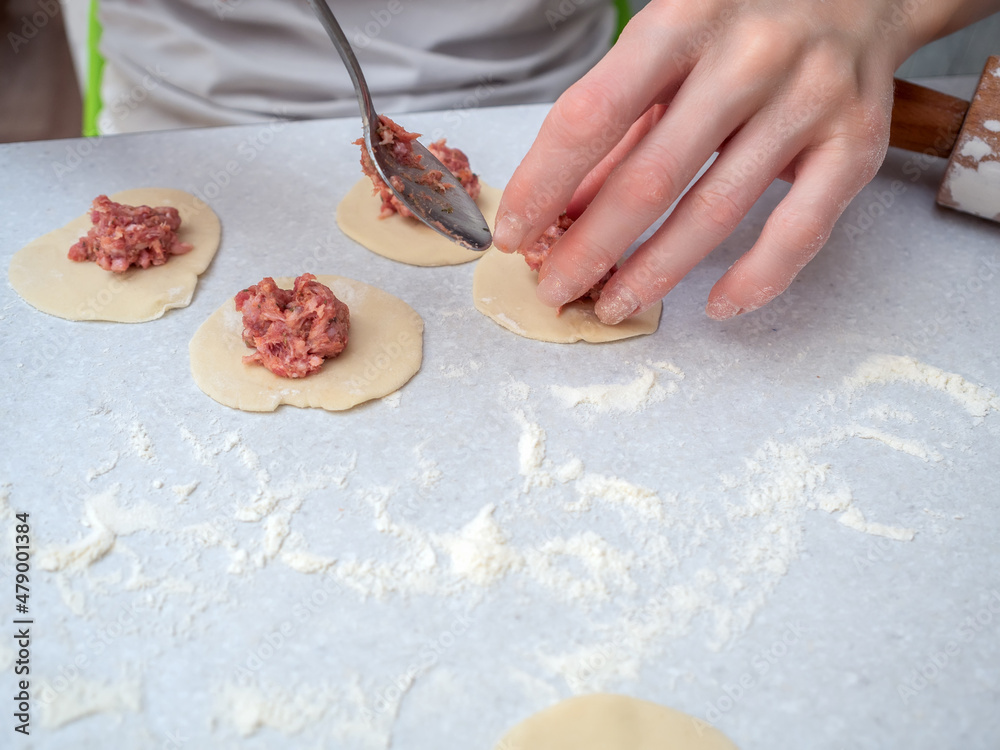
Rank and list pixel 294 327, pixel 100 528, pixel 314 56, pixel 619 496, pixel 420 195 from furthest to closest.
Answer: pixel 314 56 → pixel 420 195 → pixel 294 327 → pixel 619 496 → pixel 100 528

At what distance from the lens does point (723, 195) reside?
4.46 ft

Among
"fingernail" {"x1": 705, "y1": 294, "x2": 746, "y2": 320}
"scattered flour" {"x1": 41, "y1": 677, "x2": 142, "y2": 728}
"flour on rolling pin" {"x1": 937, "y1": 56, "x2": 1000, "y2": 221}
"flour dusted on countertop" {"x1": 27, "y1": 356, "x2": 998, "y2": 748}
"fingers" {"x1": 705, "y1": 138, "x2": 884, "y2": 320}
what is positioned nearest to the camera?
"scattered flour" {"x1": 41, "y1": 677, "x2": 142, "y2": 728}

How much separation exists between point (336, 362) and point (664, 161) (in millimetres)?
756

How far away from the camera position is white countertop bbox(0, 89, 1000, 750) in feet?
3.55

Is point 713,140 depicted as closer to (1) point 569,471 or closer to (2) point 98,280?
(1) point 569,471

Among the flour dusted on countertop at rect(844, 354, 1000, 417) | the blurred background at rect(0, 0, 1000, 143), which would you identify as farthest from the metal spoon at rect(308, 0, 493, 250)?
the blurred background at rect(0, 0, 1000, 143)

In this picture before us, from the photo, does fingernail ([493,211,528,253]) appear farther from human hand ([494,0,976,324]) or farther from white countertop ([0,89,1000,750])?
white countertop ([0,89,1000,750])

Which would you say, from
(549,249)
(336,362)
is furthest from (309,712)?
(549,249)

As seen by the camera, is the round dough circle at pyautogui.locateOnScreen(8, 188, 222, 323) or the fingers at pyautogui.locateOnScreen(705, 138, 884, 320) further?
the round dough circle at pyautogui.locateOnScreen(8, 188, 222, 323)

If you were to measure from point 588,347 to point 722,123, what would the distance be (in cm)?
53

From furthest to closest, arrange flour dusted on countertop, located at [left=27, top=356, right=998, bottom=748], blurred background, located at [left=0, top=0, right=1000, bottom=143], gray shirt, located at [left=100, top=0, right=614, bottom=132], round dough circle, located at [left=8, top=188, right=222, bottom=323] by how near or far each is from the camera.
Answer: blurred background, located at [left=0, top=0, right=1000, bottom=143] < gray shirt, located at [left=100, top=0, right=614, bottom=132] < round dough circle, located at [left=8, top=188, right=222, bottom=323] < flour dusted on countertop, located at [left=27, top=356, right=998, bottom=748]

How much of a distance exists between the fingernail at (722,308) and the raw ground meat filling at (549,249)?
25 cm

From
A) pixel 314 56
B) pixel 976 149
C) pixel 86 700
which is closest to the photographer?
pixel 86 700

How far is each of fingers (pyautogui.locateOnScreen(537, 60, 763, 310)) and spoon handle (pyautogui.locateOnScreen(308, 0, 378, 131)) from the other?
50cm
